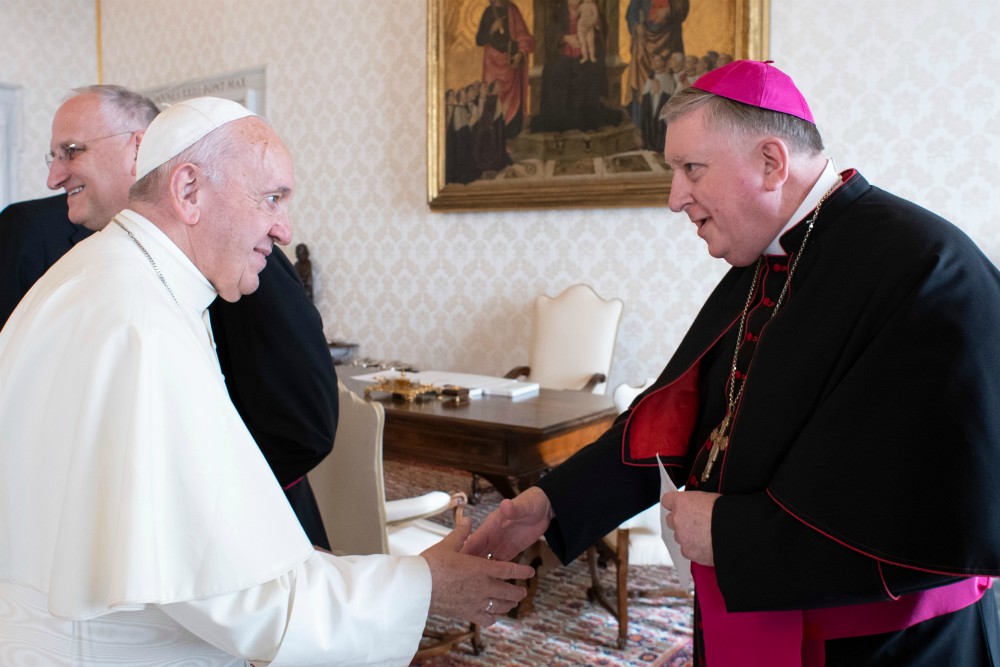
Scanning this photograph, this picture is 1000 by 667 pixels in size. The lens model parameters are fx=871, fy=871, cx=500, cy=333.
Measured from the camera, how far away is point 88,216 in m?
2.45

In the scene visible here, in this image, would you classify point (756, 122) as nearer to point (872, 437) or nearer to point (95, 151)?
point (872, 437)

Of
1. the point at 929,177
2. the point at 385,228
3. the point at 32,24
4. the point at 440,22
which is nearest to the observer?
the point at 929,177

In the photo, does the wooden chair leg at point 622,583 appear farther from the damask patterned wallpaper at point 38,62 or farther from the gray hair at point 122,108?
the damask patterned wallpaper at point 38,62

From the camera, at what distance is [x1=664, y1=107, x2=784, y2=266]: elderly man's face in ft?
5.56

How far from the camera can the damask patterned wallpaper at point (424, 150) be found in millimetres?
4859

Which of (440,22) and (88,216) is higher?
(440,22)

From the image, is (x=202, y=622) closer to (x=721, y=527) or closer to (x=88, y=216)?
(x=721, y=527)

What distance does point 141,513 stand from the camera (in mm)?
1329

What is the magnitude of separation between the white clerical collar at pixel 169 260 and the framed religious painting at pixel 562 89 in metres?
4.41

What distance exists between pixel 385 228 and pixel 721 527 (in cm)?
589

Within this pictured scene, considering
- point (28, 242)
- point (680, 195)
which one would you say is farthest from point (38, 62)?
point (680, 195)

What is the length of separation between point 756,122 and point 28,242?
2.12m

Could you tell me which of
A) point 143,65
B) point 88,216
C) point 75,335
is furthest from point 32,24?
point 75,335

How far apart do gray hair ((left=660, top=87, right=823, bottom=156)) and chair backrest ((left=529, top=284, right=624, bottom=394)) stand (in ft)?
13.3
